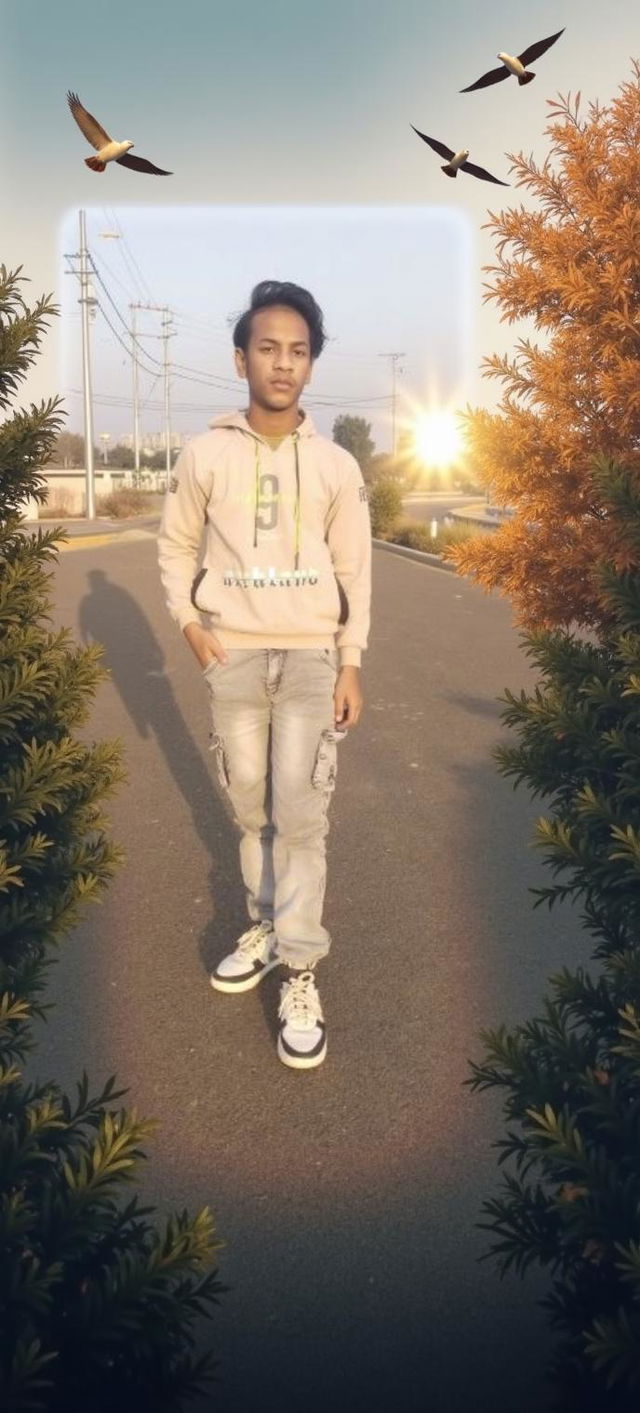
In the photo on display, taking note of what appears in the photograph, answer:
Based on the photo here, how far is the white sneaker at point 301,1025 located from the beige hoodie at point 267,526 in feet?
3.26

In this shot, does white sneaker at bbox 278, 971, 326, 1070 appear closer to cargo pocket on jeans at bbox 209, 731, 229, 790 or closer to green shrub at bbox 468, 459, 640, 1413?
cargo pocket on jeans at bbox 209, 731, 229, 790

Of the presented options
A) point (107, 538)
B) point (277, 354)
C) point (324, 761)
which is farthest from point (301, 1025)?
point (107, 538)

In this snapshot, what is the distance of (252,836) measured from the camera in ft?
11.6

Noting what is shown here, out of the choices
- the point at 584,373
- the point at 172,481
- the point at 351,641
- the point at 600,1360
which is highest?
the point at 584,373

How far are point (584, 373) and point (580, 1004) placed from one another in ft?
8.90

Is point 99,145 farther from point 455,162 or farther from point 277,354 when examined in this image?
point 277,354

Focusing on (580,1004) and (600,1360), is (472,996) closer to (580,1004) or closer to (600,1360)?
(580,1004)

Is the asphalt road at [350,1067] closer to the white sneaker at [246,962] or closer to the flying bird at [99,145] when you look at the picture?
the white sneaker at [246,962]

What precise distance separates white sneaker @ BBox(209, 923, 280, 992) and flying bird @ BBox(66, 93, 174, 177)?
2606mm

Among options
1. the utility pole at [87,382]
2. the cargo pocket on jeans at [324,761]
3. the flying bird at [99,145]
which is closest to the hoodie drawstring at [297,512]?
the cargo pocket on jeans at [324,761]

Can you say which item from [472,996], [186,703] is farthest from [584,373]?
[186,703]

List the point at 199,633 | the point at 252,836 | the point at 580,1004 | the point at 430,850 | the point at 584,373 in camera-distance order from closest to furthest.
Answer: the point at 580,1004 → the point at 199,633 → the point at 252,836 → the point at 584,373 → the point at 430,850

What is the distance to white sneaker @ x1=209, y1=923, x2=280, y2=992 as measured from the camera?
12.1ft

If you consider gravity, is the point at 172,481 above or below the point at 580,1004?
above
